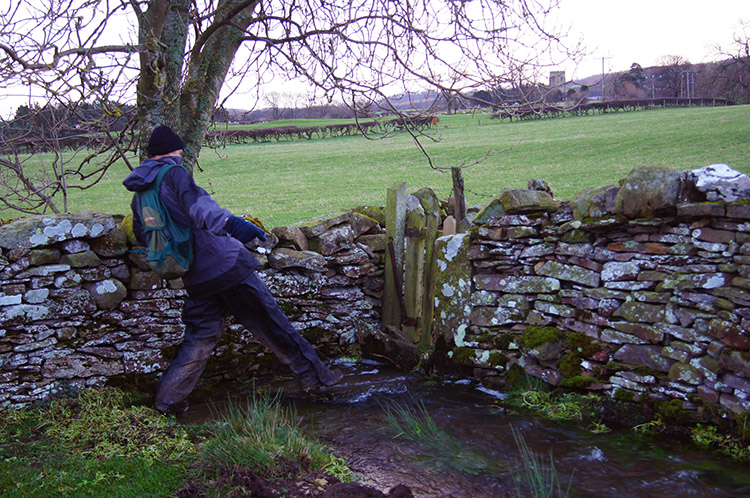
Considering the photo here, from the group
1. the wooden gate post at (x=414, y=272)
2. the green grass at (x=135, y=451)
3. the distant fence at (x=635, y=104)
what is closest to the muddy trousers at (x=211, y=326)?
the green grass at (x=135, y=451)

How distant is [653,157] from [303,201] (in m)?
12.4

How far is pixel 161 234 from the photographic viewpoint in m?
4.11

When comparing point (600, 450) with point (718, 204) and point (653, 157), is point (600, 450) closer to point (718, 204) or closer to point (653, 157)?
point (718, 204)

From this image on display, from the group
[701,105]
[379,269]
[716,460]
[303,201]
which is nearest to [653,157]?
[303,201]

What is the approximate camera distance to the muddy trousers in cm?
441

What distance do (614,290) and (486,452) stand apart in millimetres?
1748

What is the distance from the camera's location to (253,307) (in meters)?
4.52

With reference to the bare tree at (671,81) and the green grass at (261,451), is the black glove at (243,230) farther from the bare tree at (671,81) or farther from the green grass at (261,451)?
the bare tree at (671,81)

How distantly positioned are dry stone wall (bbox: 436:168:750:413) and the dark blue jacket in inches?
89.0

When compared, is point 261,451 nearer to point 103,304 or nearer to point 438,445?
point 438,445

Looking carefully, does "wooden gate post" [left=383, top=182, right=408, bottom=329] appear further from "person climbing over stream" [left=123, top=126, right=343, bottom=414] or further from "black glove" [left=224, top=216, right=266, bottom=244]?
"black glove" [left=224, top=216, right=266, bottom=244]

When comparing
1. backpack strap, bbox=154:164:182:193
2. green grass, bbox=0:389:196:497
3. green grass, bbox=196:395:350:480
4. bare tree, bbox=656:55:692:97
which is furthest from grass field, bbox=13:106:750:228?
bare tree, bbox=656:55:692:97

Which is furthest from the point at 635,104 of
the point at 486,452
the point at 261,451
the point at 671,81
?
the point at 261,451

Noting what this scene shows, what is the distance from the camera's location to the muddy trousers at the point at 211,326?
4.41m
